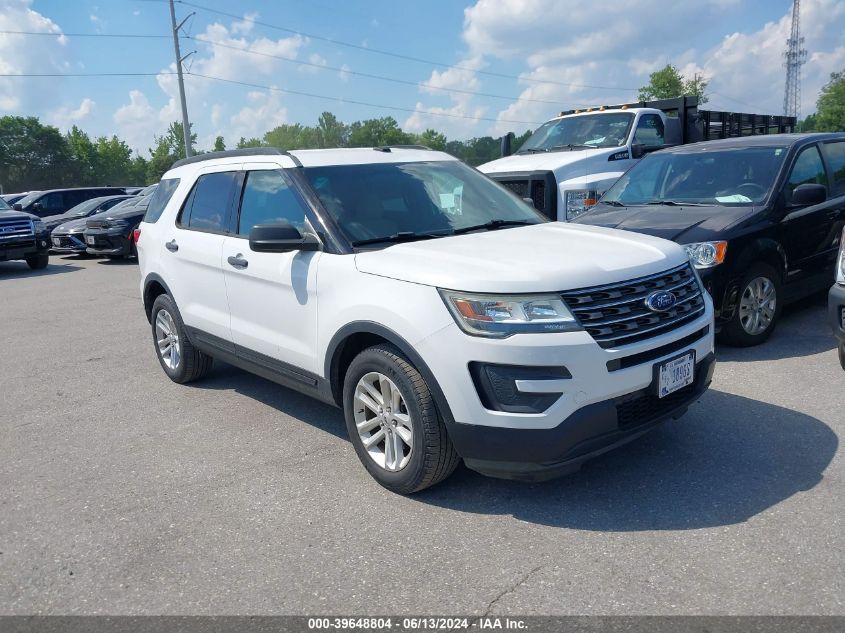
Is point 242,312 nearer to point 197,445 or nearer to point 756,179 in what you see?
point 197,445

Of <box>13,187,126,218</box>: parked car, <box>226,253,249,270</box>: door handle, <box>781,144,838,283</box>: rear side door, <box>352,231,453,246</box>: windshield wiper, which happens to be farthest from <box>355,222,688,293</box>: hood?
<box>13,187,126,218</box>: parked car

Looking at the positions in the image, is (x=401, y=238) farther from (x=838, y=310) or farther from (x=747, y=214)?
(x=747, y=214)

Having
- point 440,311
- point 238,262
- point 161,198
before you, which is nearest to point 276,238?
point 238,262

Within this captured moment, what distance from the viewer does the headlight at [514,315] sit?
3270 millimetres

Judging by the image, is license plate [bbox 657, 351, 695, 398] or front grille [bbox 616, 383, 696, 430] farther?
license plate [bbox 657, 351, 695, 398]

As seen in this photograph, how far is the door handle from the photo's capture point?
473 centimetres

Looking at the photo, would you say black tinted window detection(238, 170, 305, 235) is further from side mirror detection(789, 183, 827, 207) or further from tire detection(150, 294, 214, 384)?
side mirror detection(789, 183, 827, 207)

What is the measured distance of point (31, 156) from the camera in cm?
9231

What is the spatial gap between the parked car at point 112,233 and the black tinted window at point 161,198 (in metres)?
10.2

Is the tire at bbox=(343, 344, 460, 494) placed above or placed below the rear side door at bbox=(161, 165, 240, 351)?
below

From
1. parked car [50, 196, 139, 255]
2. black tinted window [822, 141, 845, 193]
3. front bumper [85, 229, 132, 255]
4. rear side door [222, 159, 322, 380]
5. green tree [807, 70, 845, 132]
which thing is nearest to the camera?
rear side door [222, 159, 322, 380]

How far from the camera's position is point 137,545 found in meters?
3.43

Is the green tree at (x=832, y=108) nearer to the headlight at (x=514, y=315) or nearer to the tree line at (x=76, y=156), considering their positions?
the tree line at (x=76, y=156)

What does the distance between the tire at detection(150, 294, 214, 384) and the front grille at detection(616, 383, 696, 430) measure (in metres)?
3.64
